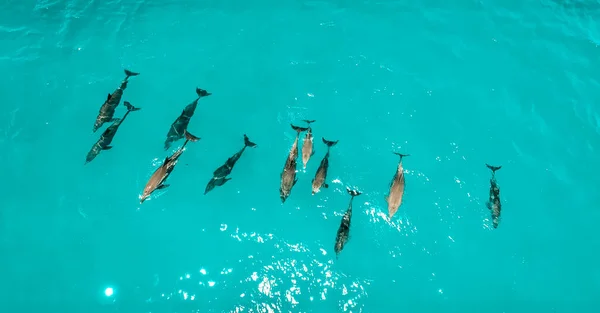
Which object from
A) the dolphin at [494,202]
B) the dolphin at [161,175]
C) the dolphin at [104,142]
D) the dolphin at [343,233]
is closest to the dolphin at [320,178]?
the dolphin at [343,233]

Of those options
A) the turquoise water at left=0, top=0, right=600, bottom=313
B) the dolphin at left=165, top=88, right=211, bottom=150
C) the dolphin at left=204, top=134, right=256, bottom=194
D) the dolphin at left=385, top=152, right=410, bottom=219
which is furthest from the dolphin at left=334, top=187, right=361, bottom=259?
the dolphin at left=165, top=88, right=211, bottom=150

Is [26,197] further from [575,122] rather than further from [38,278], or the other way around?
[575,122]

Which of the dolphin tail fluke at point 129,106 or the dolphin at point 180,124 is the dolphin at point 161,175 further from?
the dolphin tail fluke at point 129,106

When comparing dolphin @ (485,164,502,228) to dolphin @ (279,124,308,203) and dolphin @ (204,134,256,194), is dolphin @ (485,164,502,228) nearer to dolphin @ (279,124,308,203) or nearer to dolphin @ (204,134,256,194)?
dolphin @ (279,124,308,203)

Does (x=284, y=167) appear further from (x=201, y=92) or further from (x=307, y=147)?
(x=201, y=92)

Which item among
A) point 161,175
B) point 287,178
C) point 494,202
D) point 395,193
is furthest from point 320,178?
point 494,202
